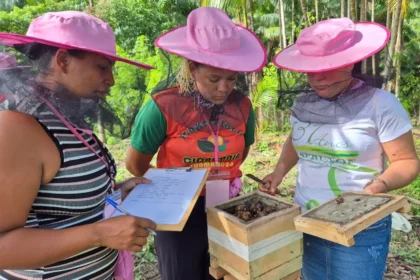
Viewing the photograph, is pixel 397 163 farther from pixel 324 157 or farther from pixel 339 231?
pixel 339 231

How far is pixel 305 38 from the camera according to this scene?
1.97 metres

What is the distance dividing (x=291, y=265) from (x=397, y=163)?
2.67 feet

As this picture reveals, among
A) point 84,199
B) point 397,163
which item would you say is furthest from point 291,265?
point 84,199

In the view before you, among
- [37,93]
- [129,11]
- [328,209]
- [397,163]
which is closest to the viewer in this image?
[37,93]

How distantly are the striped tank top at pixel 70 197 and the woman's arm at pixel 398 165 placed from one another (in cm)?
140

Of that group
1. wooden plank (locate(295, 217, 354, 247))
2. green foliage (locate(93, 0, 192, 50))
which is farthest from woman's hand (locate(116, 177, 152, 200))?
green foliage (locate(93, 0, 192, 50))

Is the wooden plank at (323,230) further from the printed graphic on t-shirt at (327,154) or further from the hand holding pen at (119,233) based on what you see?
the hand holding pen at (119,233)

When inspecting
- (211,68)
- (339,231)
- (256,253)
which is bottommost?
(256,253)

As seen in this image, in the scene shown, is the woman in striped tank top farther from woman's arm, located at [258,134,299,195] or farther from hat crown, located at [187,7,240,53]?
woman's arm, located at [258,134,299,195]

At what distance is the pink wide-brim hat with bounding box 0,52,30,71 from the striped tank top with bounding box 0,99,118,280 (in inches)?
6.9

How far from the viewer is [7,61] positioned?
4.31 ft

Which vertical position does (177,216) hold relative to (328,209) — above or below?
above

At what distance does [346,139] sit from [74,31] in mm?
1513

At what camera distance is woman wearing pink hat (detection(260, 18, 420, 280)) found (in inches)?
70.2
